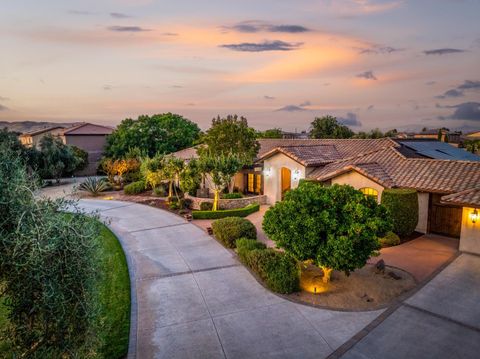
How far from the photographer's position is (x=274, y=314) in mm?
9875

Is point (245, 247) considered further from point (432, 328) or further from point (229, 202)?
point (229, 202)

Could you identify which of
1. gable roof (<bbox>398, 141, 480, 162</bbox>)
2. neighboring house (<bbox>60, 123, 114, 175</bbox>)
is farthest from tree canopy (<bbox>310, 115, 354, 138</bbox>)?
neighboring house (<bbox>60, 123, 114, 175</bbox>)

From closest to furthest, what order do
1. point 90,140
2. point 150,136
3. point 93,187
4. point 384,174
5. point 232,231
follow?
point 232,231 < point 384,174 < point 93,187 < point 150,136 < point 90,140

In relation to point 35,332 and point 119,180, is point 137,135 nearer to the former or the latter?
point 119,180

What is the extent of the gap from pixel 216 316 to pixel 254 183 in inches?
768

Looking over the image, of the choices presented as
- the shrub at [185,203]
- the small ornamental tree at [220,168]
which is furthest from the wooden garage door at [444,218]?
the shrub at [185,203]

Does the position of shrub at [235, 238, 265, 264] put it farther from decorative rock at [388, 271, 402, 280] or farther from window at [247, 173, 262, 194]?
window at [247, 173, 262, 194]

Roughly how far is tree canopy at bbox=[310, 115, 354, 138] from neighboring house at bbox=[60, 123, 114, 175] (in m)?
33.8

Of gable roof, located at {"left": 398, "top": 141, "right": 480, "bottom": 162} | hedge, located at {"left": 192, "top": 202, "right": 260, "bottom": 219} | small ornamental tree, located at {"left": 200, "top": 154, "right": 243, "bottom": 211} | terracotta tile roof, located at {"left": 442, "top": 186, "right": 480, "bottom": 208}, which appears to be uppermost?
gable roof, located at {"left": 398, "top": 141, "right": 480, "bottom": 162}

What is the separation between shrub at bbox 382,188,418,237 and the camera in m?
16.3

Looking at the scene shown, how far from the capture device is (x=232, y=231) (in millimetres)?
15898

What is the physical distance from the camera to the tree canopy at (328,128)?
55.7 metres

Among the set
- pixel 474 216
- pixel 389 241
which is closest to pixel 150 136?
pixel 389 241

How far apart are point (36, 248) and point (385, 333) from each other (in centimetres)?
856
